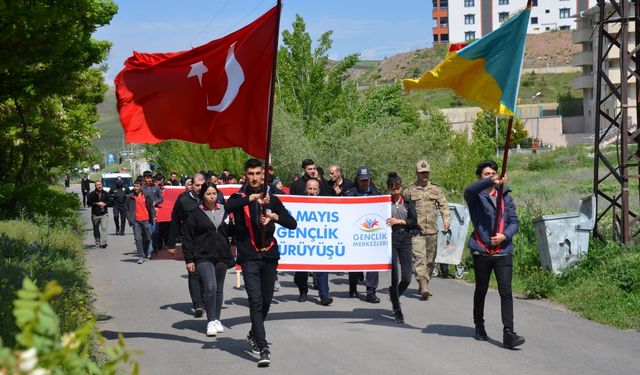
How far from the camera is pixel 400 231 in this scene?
12859mm

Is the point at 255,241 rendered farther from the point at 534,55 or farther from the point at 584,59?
the point at 534,55

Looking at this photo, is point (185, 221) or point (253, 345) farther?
point (185, 221)

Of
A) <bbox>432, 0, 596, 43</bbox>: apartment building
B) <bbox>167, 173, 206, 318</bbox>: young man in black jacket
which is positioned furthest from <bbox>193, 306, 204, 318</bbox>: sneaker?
<bbox>432, 0, 596, 43</bbox>: apartment building

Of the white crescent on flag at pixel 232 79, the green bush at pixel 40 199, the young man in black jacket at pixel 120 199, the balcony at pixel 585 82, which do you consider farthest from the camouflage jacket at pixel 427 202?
the balcony at pixel 585 82

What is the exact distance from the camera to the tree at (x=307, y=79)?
4359 centimetres

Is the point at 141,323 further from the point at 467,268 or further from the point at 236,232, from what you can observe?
the point at 467,268

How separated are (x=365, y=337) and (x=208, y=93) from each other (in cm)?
321

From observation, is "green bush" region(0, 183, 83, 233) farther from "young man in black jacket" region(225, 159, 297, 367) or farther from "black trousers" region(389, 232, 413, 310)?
"young man in black jacket" region(225, 159, 297, 367)

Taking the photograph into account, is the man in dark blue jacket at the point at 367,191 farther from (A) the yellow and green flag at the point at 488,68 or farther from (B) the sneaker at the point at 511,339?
(B) the sneaker at the point at 511,339

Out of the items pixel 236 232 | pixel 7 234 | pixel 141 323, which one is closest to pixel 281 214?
pixel 236 232

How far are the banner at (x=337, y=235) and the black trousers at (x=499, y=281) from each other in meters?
2.14

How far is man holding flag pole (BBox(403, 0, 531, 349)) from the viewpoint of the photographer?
403 inches

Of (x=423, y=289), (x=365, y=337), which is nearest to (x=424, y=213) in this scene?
(x=423, y=289)

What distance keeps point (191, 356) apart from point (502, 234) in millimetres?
3480
